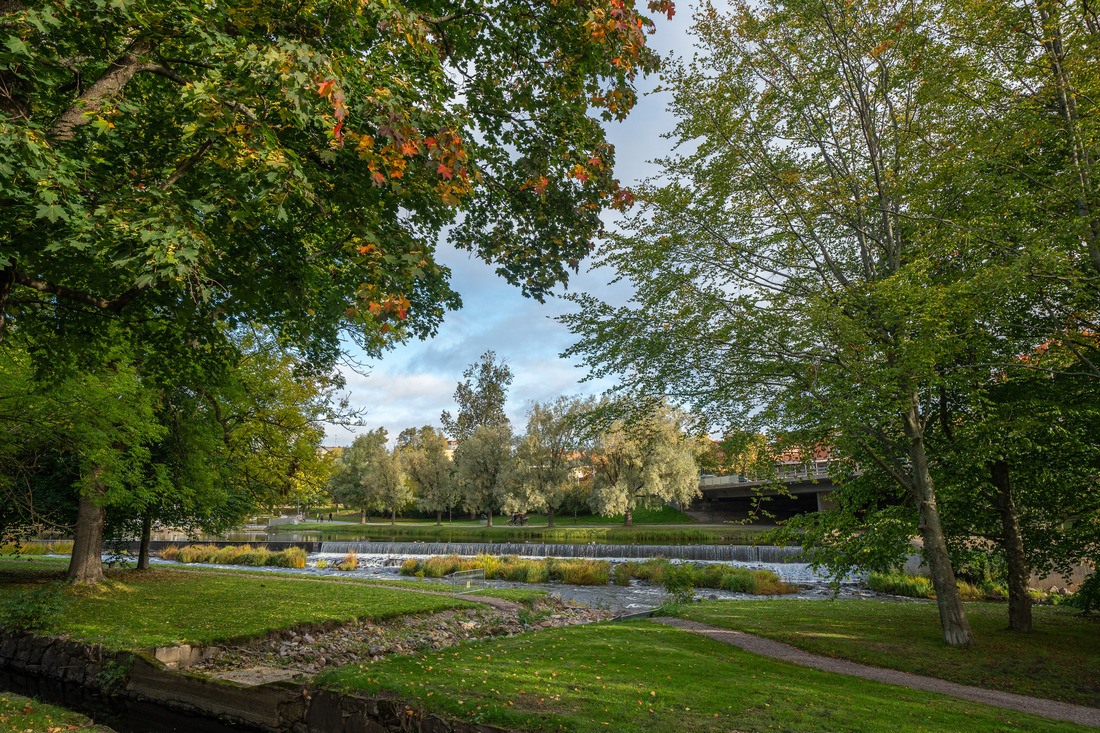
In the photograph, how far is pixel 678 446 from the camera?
1842 inches

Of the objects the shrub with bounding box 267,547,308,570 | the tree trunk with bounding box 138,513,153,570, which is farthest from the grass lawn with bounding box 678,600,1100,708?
the shrub with bounding box 267,547,308,570

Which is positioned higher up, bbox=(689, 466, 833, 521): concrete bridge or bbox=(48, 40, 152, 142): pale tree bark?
bbox=(48, 40, 152, 142): pale tree bark

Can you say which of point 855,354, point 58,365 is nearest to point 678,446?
point 855,354

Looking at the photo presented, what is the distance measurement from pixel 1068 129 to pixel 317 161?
13231 mm

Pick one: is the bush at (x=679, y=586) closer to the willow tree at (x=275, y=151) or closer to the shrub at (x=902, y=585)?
the shrub at (x=902, y=585)

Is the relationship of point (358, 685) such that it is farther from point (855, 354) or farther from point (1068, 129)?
point (1068, 129)

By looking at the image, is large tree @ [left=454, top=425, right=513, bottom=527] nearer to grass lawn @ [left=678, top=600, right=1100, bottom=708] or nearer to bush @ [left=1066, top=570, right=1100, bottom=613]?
grass lawn @ [left=678, top=600, right=1100, bottom=708]

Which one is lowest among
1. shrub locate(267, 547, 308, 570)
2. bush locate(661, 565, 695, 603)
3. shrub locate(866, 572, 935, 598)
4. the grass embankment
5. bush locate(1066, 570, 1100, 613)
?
shrub locate(267, 547, 308, 570)

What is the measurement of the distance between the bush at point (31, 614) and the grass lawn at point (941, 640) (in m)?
14.3

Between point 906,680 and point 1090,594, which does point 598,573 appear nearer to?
point 1090,594

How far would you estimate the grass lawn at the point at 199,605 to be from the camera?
1187 cm

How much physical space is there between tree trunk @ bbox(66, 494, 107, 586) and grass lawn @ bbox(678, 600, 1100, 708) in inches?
655

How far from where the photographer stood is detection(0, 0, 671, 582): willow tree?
16.7 feet

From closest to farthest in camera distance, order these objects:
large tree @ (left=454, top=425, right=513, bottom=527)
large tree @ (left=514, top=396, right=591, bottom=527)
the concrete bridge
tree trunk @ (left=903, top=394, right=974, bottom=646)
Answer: tree trunk @ (left=903, top=394, right=974, bottom=646) < large tree @ (left=514, top=396, right=591, bottom=527) < large tree @ (left=454, top=425, right=513, bottom=527) < the concrete bridge
